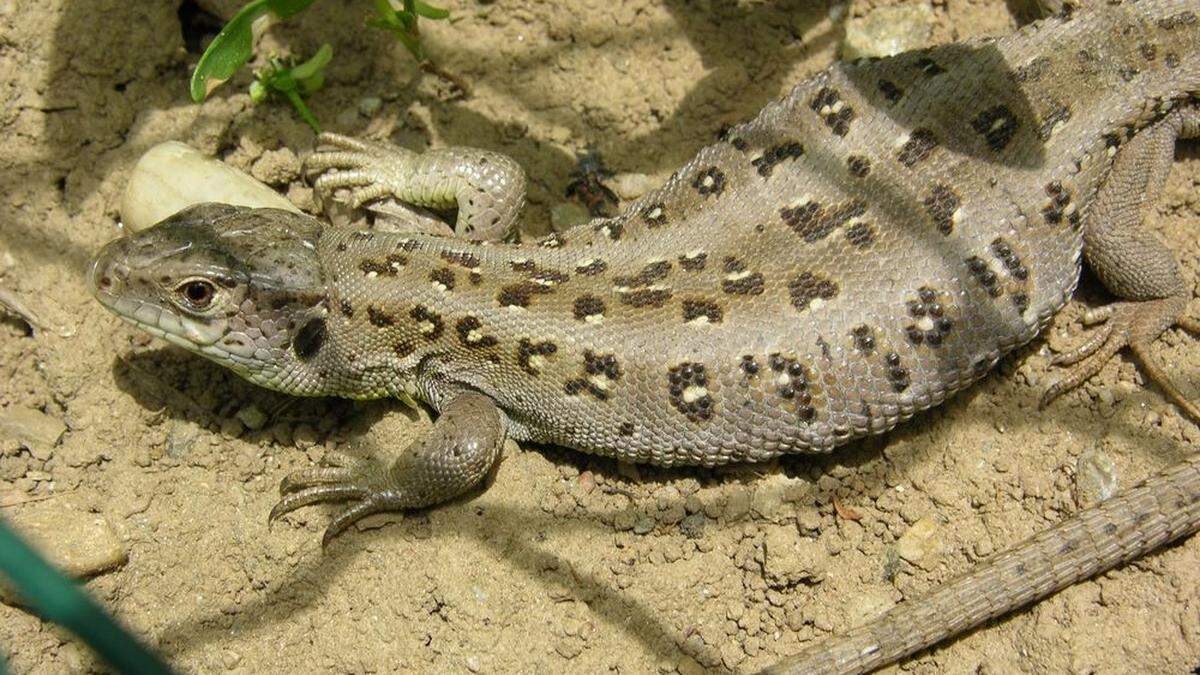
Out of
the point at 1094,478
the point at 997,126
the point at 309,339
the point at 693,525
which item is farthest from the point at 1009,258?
the point at 309,339

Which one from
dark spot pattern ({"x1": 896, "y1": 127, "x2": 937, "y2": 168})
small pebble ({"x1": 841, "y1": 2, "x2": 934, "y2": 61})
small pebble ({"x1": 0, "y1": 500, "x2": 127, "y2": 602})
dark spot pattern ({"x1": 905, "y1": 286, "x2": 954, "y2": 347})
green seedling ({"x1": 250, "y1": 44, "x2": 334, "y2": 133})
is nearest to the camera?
dark spot pattern ({"x1": 905, "y1": 286, "x2": 954, "y2": 347})

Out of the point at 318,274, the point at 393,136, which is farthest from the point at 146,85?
the point at 318,274

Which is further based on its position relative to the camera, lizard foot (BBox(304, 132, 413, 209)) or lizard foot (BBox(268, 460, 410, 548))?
lizard foot (BBox(304, 132, 413, 209))

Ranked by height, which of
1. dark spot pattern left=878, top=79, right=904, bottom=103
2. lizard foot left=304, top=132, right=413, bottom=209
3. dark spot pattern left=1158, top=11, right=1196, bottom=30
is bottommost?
lizard foot left=304, top=132, right=413, bottom=209

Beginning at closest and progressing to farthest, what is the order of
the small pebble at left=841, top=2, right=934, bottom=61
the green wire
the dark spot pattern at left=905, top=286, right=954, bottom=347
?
the green wire, the dark spot pattern at left=905, top=286, right=954, bottom=347, the small pebble at left=841, top=2, right=934, bottom=61

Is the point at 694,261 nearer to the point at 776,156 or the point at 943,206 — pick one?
the point at 776,156

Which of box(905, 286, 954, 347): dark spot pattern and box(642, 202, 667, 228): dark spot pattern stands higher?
box(905, 286, 954, 347): dark spot pattern

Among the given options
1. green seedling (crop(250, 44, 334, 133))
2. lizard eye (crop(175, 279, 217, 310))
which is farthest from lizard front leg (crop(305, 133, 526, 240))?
lizard eye (crop(175, 279, 217, 310))

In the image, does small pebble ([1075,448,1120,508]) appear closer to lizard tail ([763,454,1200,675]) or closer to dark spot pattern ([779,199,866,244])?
lizard tail ([763,454,1200,675])

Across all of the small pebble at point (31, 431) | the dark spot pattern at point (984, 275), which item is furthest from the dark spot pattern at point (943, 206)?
the small pebble at point (31, 431)
